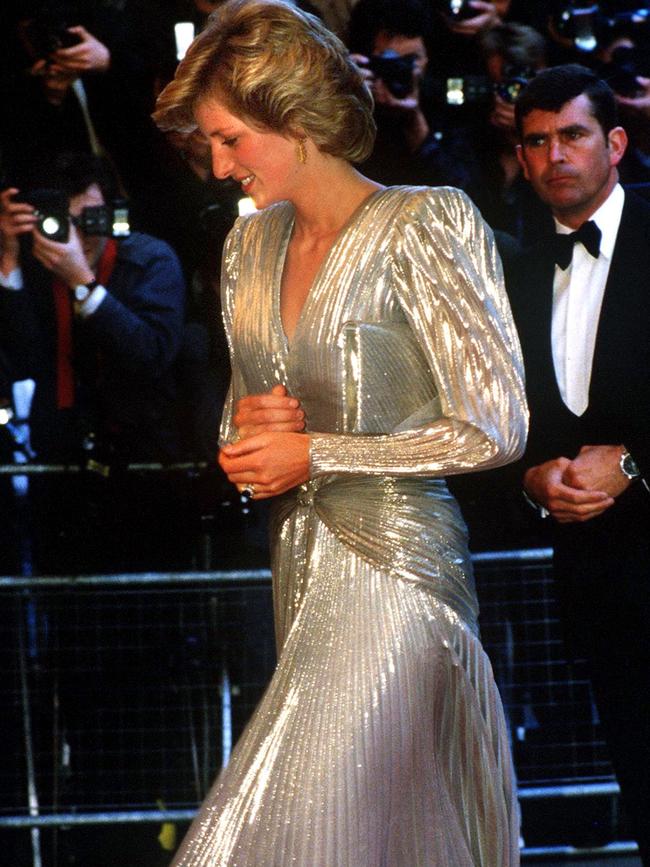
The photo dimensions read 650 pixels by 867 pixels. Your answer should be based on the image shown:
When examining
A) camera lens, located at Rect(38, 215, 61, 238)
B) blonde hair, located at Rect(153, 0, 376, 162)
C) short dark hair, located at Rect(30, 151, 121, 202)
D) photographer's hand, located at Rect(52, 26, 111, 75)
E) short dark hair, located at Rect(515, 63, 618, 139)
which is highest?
photographer's hand, located at Rect(52, 26, 111, 75)

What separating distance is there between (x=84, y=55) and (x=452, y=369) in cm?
278

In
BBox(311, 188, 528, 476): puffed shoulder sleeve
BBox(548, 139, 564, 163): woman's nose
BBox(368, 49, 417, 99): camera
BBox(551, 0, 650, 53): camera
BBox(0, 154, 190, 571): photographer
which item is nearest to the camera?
BBox(311, 188, 528, 476): puffed shoulder sleeve

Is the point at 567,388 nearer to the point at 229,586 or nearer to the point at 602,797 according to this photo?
the point at 229,586

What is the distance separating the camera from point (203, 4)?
4.59m

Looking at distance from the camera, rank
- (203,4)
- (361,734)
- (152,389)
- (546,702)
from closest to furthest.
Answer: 1. (361,734)
2. (546,702)
3. (152,389)
4. (203,4)

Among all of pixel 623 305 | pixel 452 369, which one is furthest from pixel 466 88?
pixel 452 369

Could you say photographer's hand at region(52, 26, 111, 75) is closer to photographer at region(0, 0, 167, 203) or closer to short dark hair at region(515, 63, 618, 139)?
photographer at region(0, 0, 167, 203)

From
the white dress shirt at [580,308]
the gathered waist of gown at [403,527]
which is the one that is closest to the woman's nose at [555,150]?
the white dress shirt at [580,308]

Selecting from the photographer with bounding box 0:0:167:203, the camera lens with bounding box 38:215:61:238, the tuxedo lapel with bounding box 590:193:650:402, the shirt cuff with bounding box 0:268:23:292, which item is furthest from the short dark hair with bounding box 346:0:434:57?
the tuxedo lapel with bounding box 590:193:650:402

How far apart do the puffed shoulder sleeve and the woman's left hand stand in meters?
0.02

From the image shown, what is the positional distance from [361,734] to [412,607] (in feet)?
0.72

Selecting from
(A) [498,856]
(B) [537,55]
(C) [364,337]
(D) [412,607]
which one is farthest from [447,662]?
(B) [537,55]

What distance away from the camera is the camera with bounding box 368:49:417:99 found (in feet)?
14.6

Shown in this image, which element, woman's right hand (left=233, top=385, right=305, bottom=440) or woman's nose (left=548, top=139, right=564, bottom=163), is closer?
woman's right hand (left=233, top=385, right=305, bottom=440)
